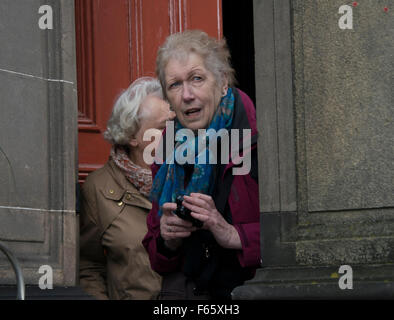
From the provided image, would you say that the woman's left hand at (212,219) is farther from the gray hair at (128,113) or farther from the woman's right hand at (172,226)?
the gray hair at (128,113)

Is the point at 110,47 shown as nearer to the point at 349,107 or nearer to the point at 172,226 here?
the point at 172,226

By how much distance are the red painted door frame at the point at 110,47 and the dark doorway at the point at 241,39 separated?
0.76 m

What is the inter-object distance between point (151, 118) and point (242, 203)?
59.6 inches

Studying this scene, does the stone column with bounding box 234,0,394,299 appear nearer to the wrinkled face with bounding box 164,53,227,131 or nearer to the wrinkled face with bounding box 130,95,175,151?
the wrinkled face with bounding box 164,53,227,131

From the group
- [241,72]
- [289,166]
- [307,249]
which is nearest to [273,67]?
[289,166]

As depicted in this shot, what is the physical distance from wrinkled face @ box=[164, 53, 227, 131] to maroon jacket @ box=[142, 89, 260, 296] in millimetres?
132

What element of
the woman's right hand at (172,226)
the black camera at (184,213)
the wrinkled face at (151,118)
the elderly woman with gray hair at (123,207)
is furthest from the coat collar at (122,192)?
the black camera at (184,213)

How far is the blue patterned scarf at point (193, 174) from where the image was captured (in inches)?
195

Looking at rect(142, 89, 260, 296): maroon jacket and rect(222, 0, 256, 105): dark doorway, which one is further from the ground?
rect(222, 0, 256, 105): dark doorway

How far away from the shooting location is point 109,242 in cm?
590

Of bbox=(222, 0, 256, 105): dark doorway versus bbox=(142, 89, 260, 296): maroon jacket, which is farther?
bbox=(222, 0, 256, 105): dark doorway

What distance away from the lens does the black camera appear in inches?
188

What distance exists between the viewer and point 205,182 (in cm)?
494

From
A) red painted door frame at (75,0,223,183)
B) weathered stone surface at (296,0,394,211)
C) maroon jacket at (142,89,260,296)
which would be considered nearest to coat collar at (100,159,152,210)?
red painted door frame at (75,0,223,183)
